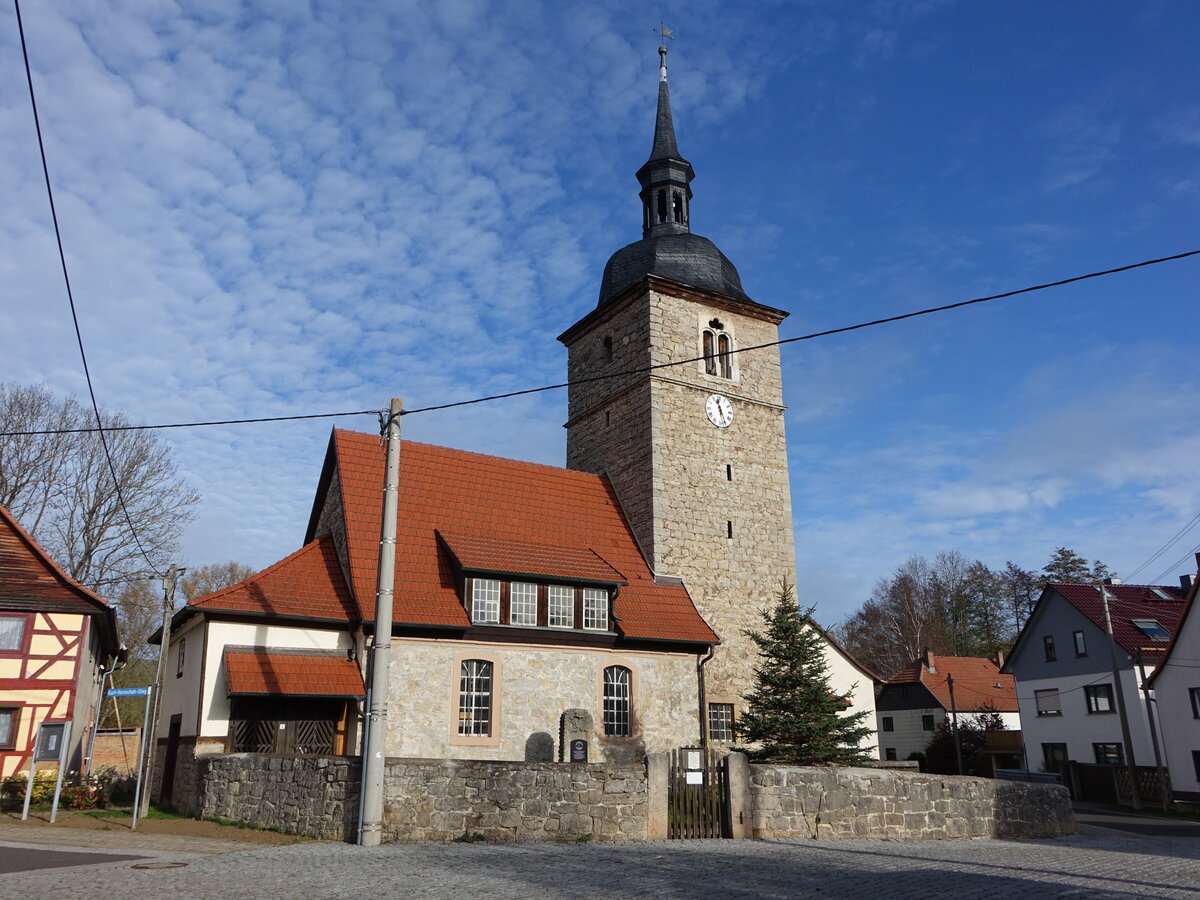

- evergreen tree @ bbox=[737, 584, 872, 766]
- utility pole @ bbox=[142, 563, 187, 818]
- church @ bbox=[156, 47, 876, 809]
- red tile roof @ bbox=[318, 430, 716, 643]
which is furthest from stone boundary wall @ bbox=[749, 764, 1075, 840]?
utility pole @ bbox=[142, 563, 187, 818]

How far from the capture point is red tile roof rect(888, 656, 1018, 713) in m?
42.9

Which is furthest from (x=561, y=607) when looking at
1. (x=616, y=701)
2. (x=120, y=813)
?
(x=120, y=813)

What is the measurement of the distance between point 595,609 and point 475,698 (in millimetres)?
3404

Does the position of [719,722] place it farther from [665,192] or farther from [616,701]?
[665,192]

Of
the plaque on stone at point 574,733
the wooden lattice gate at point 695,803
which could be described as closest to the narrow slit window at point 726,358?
the plaque on stone at point 574,733

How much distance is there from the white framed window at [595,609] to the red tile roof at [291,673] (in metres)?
5.13

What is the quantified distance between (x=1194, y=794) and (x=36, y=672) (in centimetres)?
3104

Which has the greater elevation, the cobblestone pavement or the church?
the church

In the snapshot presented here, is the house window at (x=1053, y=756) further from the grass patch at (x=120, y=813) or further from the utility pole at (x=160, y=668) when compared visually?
the utility pole at (x=160, y=668)

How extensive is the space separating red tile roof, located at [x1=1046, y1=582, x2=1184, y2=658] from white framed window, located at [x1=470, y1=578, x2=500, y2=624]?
77.4 ft

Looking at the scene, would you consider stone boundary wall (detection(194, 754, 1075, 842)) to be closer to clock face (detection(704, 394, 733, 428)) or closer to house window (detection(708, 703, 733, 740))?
house window (detection(708, 703, 733, 740))

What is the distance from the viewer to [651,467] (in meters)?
24.1

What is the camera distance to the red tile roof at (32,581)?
18.1m

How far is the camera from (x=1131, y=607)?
34406 millimetres
